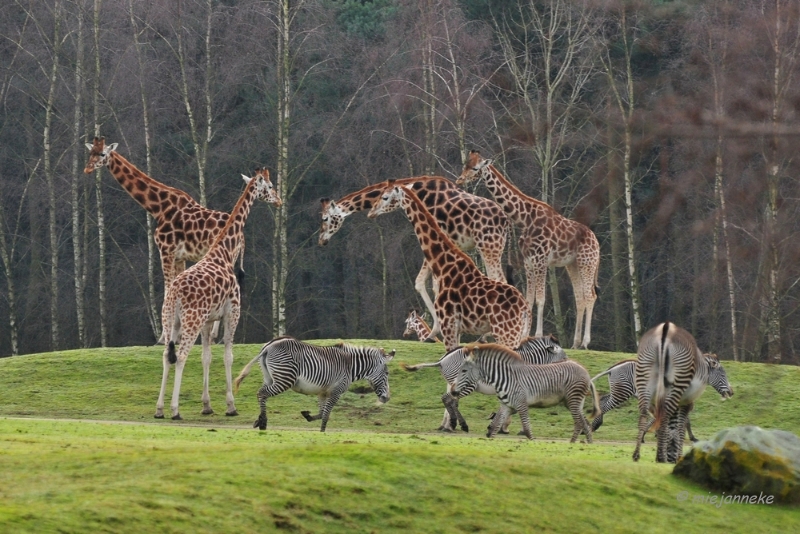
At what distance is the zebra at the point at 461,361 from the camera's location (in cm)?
1592

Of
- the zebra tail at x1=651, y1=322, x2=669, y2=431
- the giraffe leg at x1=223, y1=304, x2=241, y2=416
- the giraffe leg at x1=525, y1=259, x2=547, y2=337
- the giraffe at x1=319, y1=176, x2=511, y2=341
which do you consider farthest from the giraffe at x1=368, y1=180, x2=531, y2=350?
the zebra tail at x1=651, y1=322, x2=669, y2=431

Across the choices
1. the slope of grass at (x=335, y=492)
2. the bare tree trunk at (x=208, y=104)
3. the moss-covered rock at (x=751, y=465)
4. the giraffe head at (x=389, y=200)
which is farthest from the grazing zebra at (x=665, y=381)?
the bare tree trunk at (x=208, y=104)

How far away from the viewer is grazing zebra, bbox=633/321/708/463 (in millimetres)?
13164

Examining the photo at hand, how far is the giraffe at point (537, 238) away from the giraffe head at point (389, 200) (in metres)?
2.39

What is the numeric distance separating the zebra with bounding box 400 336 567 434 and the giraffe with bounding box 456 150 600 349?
368 centimetres

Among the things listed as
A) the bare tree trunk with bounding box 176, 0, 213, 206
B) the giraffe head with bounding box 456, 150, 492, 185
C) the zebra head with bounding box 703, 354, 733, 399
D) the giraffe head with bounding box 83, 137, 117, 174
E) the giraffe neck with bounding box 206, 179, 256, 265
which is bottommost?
the zebra head with bounding box 703, 354, 733, 399

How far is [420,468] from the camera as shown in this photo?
35.0 feet

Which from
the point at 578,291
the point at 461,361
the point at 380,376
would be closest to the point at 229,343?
the point at 380,376

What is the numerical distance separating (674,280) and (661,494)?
29217 millimetres

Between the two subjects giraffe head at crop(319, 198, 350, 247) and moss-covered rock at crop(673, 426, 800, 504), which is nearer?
moss-covered rock at crop(673, 426, 800, 504)

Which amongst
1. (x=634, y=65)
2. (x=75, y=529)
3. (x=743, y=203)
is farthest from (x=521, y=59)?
(x=743, y=203)

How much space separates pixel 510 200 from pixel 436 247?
4.33 metres

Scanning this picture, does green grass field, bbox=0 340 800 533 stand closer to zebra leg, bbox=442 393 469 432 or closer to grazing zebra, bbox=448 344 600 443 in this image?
grazing zebra, bbox=448 344 600 443

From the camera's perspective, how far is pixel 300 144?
134 feet
